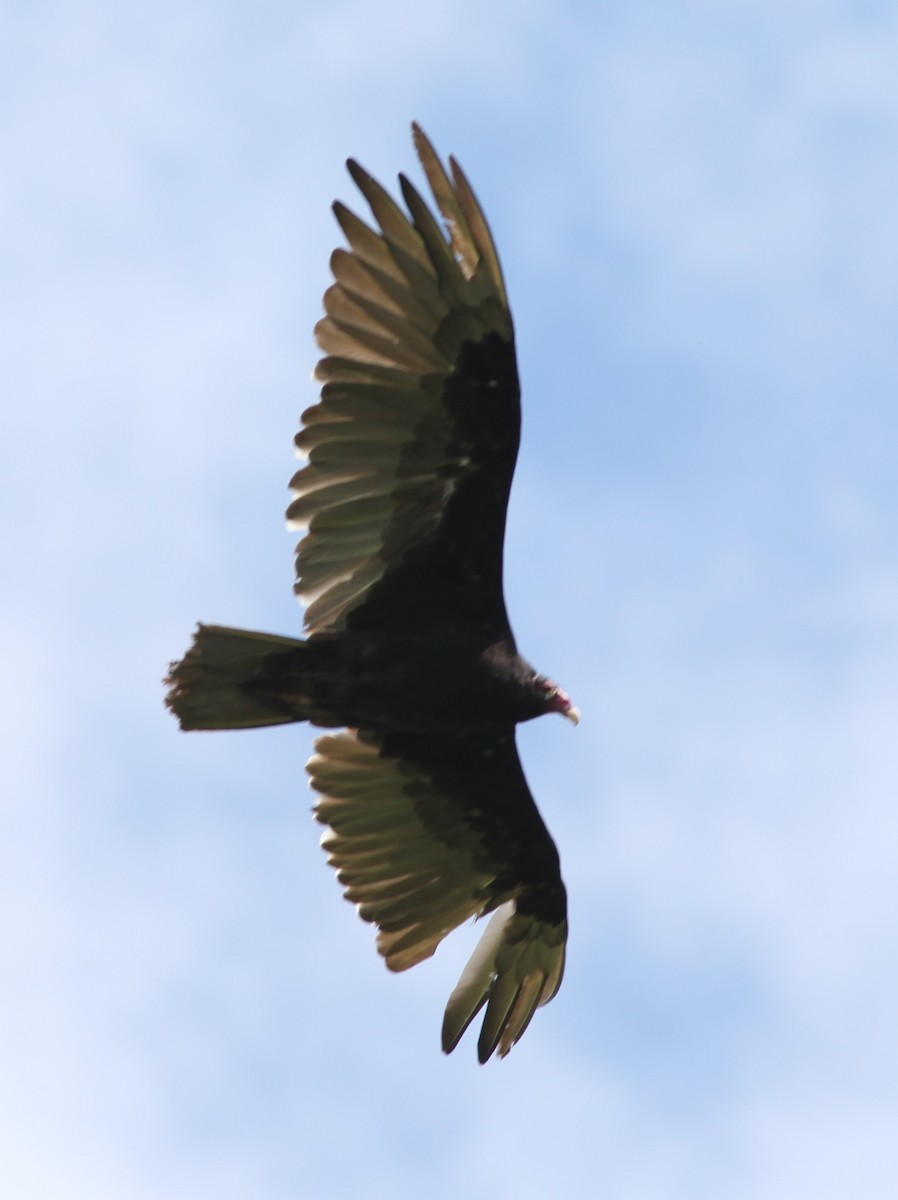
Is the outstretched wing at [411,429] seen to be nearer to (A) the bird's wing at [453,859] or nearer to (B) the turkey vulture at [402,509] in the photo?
(B) the turkey vulture at [402,509]

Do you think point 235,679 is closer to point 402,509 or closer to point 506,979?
point 402,509

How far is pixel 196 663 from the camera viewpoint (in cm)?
916

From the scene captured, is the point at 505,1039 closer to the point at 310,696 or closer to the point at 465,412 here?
the point at 310,696

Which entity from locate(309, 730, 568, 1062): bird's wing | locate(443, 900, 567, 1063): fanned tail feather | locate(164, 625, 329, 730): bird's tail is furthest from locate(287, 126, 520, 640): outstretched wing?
locate(443, 900, 567, 1063): fanned tail feather

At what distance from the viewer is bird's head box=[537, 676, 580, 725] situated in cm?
943

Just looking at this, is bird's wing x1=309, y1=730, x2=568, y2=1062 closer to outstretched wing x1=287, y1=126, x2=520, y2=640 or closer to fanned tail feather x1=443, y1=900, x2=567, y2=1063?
fanned tail feather x1=443, y1=900, x2=567, y2=1063

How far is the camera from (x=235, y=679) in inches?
363

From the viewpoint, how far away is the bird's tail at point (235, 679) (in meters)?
9.15

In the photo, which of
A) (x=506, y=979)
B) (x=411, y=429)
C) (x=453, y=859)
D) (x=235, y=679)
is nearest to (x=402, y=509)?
(x=411, y=429)

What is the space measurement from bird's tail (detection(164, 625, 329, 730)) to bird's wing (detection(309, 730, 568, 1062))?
3.45ft

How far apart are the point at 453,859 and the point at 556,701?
4.73ft

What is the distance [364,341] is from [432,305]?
354mm

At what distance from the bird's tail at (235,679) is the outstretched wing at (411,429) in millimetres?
295

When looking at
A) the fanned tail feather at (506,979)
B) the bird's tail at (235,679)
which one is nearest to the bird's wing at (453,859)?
the fanned tail feather at (506,979)
